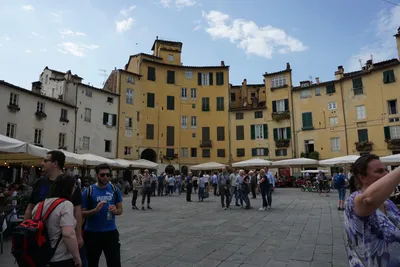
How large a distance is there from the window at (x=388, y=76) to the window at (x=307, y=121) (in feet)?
26.1

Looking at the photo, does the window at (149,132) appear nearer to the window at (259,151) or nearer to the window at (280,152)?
the window at (259,151)

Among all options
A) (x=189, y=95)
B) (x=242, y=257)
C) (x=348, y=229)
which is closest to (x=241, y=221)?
(x=242, y=257)

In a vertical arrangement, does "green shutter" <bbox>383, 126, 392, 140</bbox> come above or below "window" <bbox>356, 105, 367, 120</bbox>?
below

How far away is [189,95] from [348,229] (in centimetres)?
→ 3650

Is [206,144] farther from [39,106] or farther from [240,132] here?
[39,106]

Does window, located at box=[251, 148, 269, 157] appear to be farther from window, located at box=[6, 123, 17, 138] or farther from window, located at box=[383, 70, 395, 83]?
window, located at box=[6, 123, 17, 138]

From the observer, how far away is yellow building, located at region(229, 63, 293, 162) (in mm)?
34562

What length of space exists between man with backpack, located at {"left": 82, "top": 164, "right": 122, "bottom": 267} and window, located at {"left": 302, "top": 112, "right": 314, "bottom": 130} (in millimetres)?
32367

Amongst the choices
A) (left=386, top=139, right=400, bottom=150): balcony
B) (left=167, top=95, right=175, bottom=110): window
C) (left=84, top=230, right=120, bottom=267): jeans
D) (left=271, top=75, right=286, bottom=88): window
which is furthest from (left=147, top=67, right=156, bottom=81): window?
(left=84, top=230, right=120, bottom=267): jeans

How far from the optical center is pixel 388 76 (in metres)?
28.3

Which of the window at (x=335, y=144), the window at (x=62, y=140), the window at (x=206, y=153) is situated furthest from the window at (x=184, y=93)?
the window at (x=335, y=144)

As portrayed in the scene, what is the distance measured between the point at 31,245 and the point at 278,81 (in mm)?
36516

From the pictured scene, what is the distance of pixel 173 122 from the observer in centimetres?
3662

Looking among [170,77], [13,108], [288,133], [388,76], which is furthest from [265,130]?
[13,108]
